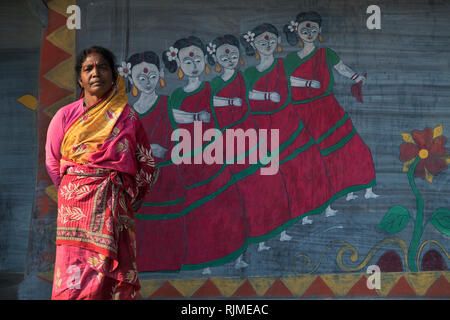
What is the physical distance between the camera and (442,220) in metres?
4.11

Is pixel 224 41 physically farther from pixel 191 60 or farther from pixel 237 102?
pixel 237 102

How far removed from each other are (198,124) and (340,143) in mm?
1062

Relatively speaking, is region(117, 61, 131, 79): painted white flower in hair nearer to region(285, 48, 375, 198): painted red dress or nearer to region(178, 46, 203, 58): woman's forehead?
region(178, 46, 203, 58): woman's forehead

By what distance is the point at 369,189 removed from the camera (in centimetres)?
411

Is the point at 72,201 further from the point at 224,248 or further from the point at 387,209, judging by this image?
the point at 387,209

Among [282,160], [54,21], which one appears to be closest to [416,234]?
[282,160]

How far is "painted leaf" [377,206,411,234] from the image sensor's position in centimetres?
409

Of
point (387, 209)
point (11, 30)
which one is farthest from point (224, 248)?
point (11, 30)

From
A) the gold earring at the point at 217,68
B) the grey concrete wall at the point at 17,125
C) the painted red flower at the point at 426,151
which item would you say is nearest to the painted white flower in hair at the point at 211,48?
the gold earring at the point at 217,68

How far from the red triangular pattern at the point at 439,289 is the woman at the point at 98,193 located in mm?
2203

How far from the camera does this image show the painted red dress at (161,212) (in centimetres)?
402

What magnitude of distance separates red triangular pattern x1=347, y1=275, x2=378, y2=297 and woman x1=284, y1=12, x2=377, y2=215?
621 millimetres

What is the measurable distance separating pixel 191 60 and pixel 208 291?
1693 mm

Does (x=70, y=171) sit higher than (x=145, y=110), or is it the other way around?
(x=145, y=110)
